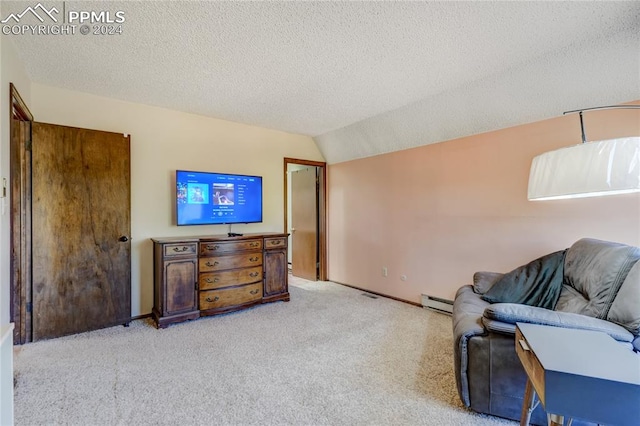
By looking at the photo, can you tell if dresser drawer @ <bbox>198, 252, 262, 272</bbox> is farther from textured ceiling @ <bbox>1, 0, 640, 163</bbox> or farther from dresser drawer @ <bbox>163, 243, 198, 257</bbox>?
textured ceiling @ <bbox>1, 0, 640, 163</bbox>

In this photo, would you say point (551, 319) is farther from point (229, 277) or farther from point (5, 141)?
point (5, 141)

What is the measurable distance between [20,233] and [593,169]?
13.3ft

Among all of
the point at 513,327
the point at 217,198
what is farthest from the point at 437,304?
the point at 217,198

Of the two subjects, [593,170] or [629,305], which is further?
[629,305]

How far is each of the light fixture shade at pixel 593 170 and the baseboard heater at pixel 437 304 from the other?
2.21 metres

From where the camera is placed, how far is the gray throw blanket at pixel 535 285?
7.13 feet

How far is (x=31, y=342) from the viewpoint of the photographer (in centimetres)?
263

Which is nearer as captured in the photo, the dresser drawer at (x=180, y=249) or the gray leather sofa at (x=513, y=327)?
the gray leather sofa at (x=513, y=327)

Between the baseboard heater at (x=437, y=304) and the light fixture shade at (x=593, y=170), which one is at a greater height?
the light fixture shade at (x=593, y=170)

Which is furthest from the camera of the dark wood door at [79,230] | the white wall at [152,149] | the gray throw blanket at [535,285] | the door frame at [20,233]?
the white wall at [152,149]

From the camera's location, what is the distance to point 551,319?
1568mm

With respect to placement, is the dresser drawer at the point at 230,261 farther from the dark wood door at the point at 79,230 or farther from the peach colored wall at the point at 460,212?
the peach colored wall at the point at 460,212

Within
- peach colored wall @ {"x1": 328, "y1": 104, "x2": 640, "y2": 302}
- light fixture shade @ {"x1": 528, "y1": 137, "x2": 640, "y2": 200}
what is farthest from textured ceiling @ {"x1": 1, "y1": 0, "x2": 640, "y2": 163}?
light fixture shade @ {"x1": 528, "y1": 137, "x2": 640, "y2": 200}

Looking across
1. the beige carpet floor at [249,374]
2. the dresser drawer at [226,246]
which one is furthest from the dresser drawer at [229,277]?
the beige carpet floor at [249,374]
